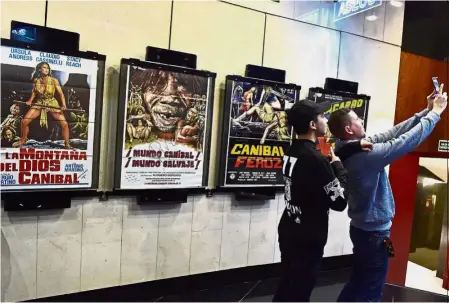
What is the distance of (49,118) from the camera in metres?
2.84

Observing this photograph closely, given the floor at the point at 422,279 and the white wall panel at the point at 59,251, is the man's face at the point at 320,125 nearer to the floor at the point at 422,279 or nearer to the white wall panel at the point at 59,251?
the white wall panel at the point at 59,251

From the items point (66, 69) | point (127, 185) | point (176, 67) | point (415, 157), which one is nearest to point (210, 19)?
point (176, 67)

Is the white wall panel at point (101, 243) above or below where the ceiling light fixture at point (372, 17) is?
below

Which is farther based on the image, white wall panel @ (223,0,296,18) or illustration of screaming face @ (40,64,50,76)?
white wall panel @ (223,0,296,18)

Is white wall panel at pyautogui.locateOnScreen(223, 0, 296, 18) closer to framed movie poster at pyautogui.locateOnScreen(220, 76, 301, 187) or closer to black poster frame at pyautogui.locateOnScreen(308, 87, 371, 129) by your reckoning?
framed movie poster at pyautogui.locateOnScreen(220, 76, 301, 187)

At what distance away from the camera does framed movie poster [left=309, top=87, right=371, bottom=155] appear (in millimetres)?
4148

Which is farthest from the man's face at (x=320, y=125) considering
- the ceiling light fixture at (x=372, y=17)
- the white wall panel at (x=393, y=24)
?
the white wall panel at (x=393, y=24)

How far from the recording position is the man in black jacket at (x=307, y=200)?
212 centimetres

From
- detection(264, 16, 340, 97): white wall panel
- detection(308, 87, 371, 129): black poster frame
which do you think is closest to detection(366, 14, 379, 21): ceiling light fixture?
detection(264, 16, 340, 97): white wall panel

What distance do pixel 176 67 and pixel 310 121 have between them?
1.49 meters

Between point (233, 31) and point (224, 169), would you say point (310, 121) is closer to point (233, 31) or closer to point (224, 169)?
point (224, 169)

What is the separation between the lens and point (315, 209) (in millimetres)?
2168

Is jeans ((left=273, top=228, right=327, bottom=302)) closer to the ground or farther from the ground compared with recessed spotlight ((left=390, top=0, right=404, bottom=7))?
closer to the ground

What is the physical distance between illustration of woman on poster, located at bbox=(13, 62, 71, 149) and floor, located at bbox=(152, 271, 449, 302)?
175cm
